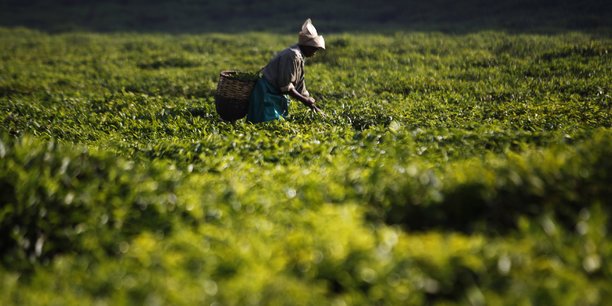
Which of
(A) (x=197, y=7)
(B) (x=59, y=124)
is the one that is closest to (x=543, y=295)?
(B) (x=59, y=124)

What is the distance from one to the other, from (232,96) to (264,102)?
1.57ft

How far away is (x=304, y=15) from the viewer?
1383 inches

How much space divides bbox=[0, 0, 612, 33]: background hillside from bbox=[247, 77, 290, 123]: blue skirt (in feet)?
53.8

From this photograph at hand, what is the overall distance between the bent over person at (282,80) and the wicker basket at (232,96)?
0.10m

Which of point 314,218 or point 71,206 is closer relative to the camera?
point 314,218

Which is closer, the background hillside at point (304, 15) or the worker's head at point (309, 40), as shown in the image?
the worker's head at point (309, 40)

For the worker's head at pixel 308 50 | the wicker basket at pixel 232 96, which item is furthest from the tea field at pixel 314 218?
the worker's head at pixel 308 50

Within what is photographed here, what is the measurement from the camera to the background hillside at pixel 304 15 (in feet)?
79.6

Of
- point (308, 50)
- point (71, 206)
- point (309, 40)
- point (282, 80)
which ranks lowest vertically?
point (71, 206)

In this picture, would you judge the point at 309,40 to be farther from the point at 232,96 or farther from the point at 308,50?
the point at 232,96

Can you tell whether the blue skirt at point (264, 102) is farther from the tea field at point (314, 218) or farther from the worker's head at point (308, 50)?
the worker's head at point (308, 50)

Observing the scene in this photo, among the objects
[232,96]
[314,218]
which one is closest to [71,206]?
[314,218]

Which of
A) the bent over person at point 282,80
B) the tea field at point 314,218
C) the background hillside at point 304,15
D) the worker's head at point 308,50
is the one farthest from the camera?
the background hillside at point 304,15

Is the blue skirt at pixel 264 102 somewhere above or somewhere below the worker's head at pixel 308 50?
below
